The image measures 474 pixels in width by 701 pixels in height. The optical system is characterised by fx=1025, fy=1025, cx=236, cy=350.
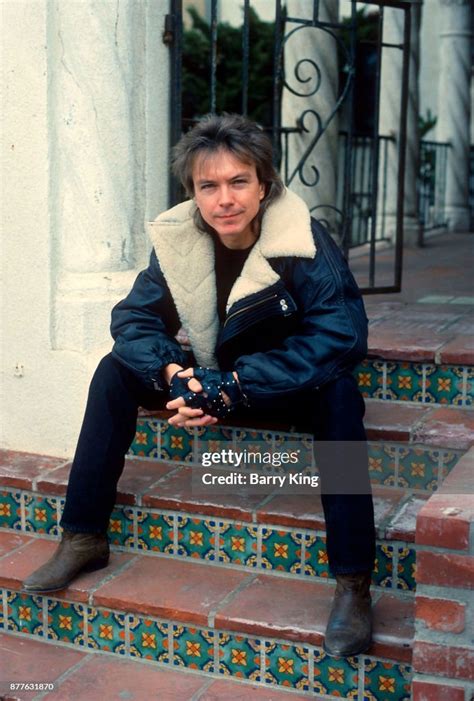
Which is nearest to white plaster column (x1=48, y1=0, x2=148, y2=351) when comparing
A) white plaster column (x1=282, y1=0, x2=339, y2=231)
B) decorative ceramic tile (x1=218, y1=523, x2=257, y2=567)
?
decorative ceramic tile (x1=218, y1=523, x2=257, y2=567)

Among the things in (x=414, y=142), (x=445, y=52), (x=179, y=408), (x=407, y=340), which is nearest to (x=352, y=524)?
(x=179, y=408)

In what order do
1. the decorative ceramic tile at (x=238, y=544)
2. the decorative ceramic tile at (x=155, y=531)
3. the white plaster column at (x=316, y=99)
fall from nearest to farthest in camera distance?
the decorative ceramic tile at (x=238, y=544)
the decorative ceramic tile at (x=155, y=531)
the white plaster column at (x=316, y=99)

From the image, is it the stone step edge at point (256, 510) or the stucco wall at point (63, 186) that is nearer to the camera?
the stone step edge at point (256, 510)

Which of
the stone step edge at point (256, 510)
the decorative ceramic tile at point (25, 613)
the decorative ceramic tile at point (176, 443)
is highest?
the decorative ceramic tile at point (176, 443)

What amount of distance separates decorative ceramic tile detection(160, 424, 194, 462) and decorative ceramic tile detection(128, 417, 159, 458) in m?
0.03

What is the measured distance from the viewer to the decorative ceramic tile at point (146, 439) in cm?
352

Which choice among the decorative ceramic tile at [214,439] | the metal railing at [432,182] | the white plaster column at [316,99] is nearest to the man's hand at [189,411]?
the decorative ceramic tile at [214,439]

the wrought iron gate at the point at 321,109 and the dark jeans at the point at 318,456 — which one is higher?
the wrought iron gate at the point at 321,109

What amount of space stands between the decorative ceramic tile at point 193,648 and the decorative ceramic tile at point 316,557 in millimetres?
354

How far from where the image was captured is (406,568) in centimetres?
Answer: 281

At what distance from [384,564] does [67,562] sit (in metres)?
0.91

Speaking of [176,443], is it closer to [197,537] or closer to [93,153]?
[197,537]

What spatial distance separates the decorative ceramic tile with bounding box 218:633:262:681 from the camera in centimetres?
275

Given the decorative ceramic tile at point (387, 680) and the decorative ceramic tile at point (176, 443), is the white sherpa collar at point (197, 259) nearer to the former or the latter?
the decorative ceramic tile at point (176, 443)
